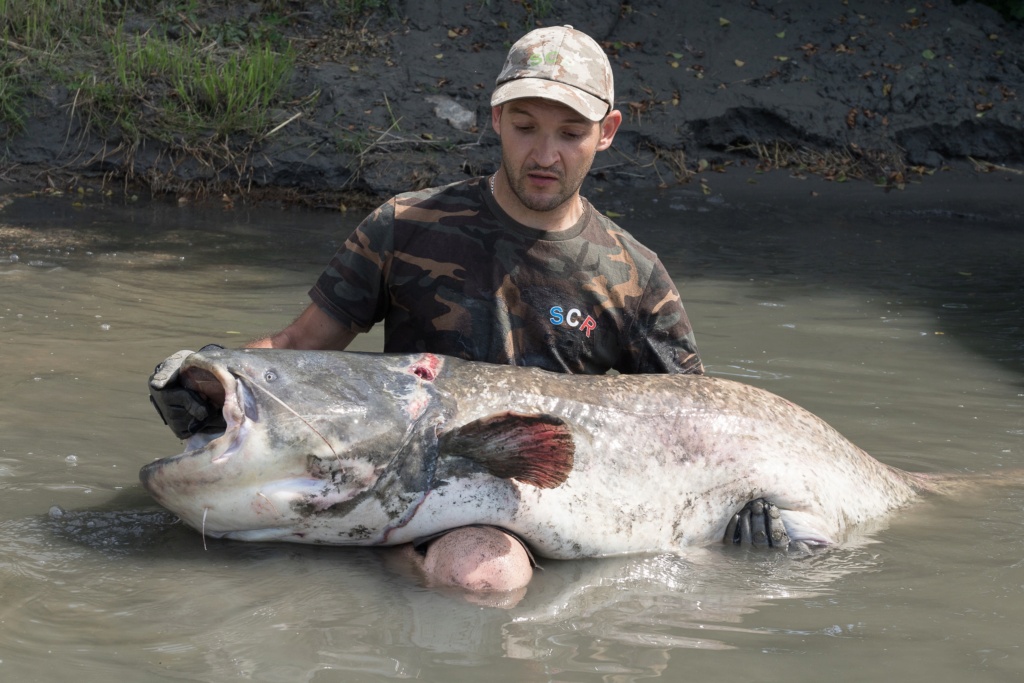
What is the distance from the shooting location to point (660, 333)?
4.35 m

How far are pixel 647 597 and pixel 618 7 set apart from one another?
9250 millimetres

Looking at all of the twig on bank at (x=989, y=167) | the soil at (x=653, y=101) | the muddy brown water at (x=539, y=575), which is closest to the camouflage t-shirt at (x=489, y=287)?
the muddy brown water at (x=539, y=575)

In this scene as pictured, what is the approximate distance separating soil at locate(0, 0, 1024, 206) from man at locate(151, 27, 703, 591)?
544cm

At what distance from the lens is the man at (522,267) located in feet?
13.4

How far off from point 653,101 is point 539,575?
790 cm

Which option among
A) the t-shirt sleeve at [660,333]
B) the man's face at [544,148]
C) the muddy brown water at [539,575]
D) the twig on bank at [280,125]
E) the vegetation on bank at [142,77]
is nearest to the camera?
the muddy brown water at [539,575]

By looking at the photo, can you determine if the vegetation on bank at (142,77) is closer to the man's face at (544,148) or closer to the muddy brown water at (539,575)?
the muddy brown water at (539,575)

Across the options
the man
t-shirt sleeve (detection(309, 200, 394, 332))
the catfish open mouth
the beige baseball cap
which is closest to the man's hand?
the catfish open mouth

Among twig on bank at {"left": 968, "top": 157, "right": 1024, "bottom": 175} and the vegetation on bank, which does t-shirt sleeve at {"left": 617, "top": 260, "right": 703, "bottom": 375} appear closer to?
the vegetation on bank

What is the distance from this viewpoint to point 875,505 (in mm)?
4340

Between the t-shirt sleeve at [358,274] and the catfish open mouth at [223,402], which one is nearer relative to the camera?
the catfish open mouth at [223,402]

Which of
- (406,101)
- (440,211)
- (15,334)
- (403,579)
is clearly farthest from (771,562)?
(406,101)

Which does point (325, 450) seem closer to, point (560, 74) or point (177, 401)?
point (177, 401)

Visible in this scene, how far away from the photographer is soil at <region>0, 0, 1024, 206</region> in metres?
9.70
